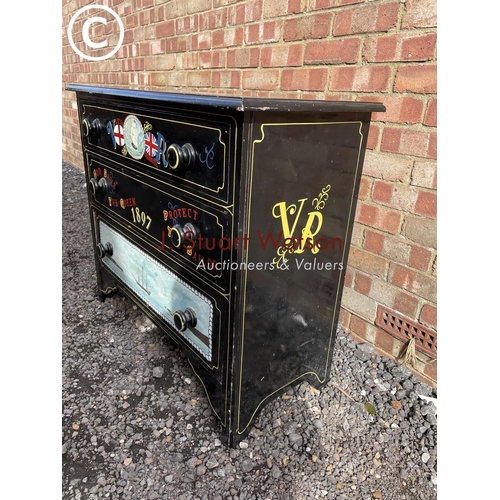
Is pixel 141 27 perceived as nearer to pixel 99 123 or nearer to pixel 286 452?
pixel 99 123

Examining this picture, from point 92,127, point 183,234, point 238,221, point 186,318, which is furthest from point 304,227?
point 92,127

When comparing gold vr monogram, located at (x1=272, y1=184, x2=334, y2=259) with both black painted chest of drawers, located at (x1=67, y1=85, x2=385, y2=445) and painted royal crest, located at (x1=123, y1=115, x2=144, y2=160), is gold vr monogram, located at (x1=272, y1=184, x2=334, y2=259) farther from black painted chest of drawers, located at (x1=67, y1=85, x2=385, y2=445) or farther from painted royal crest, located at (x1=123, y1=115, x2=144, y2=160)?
painted royal crest, located at (x1=123, y1=115, x2=144, y2=160)

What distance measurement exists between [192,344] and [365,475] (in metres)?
0.90

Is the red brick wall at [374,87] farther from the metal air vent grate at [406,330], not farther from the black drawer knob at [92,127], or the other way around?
the black drawer knob at [92,127]

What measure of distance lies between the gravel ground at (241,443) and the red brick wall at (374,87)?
27 cm

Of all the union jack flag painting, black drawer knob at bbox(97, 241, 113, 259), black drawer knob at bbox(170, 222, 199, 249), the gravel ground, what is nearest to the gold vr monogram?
black drawer knob at bbox(170, 222, 199, 249)

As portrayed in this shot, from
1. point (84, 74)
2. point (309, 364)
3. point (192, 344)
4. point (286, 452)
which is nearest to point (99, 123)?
point (192, 344)

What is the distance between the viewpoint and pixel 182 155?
1.31 m

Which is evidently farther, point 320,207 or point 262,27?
point 262,27

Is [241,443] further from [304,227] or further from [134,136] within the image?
[134,136]

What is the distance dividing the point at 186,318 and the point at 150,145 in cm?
74

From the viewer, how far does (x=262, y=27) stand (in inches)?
88.0

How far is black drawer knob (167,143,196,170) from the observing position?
130cm

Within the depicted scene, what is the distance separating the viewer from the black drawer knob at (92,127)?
1.96 m
